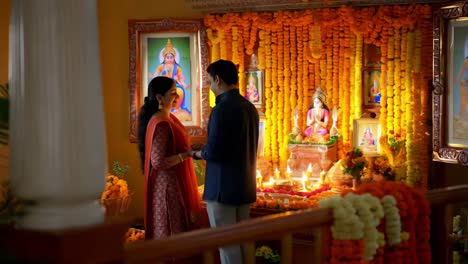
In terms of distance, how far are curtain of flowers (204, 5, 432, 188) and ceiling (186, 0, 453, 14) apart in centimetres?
5

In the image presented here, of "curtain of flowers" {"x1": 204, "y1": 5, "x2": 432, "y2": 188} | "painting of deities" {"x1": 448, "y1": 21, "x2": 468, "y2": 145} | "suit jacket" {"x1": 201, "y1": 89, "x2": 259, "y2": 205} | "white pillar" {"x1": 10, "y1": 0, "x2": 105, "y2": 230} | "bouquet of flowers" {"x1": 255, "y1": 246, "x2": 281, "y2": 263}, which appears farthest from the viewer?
"curtain of flowers" {"x1": 204, "y1": 5, "x2": 432, "y2": 188}

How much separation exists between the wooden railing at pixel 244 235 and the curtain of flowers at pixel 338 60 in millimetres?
3176

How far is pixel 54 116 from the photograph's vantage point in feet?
6.82

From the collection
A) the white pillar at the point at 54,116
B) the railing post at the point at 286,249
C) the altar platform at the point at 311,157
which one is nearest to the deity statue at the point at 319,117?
the altar platform at the point at 311,157

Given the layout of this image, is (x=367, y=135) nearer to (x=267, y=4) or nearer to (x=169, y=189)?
(x=267, y=4)

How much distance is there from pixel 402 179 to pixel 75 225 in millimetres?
4907

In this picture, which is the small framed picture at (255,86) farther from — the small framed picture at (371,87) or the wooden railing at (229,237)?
the wooden railing at (229,237)

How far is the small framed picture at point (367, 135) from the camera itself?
6789 mm

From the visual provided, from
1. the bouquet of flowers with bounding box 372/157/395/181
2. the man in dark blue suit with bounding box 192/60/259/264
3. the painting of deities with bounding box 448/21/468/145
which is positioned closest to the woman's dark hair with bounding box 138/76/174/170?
the man in dark blue suit with bounding box 192/60/259/264

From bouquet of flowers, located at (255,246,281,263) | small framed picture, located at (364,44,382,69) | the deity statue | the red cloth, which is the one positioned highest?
small framed picture, located at (364,44,382,69)

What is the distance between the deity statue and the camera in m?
6.98

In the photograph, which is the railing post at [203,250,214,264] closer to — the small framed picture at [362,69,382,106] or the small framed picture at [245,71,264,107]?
the small framed picture at [362,69,382,106]

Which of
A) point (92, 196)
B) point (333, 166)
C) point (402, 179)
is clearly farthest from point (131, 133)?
point (92, 196)

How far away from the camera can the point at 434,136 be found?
6.37 meters
